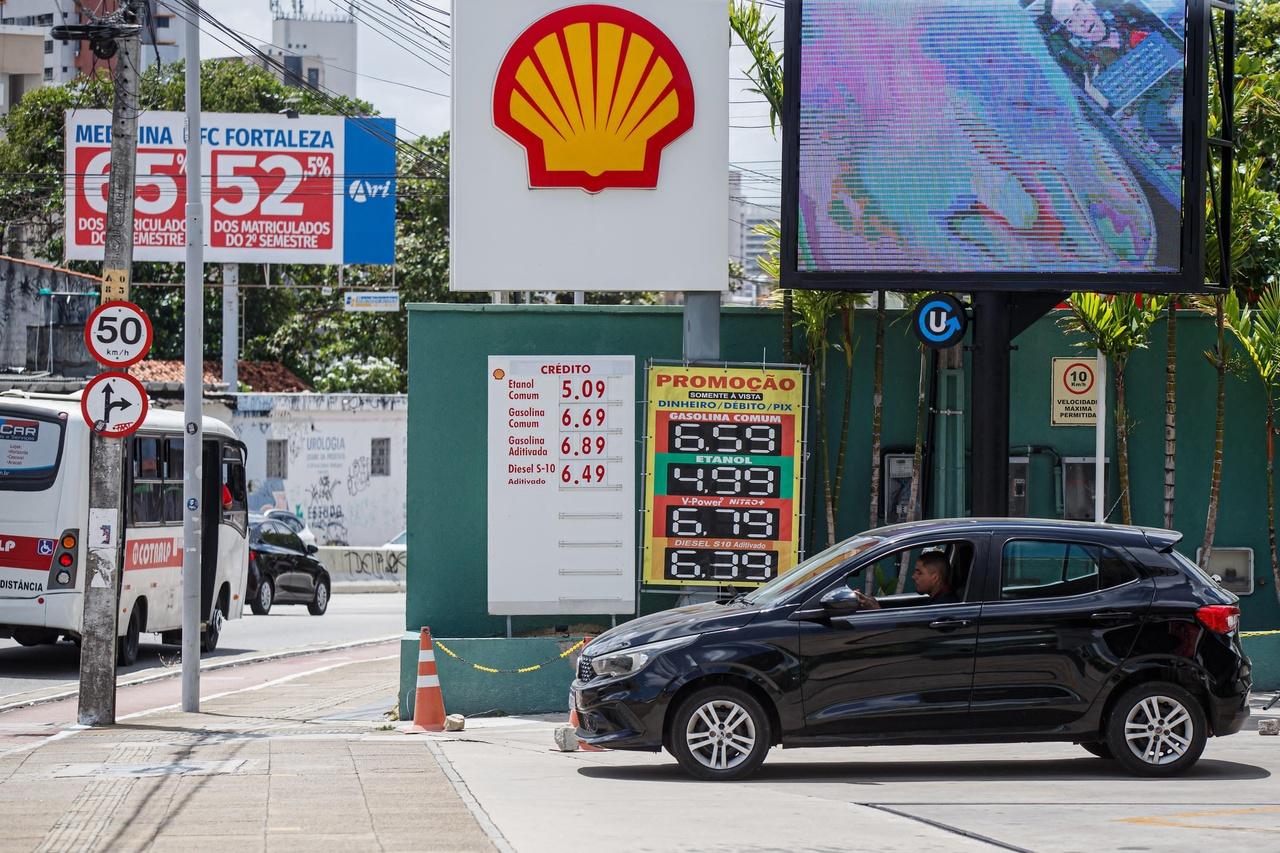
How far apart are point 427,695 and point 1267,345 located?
8196mm

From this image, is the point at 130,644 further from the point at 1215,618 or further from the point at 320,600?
the point at 1215,618

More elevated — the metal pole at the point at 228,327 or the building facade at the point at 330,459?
the metal pole at the point at 228,327

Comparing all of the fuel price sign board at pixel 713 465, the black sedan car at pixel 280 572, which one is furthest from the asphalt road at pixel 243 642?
the fuel price sign board at pixel 713 465

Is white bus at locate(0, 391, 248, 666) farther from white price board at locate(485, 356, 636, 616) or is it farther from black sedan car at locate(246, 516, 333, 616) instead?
black sedan car at locate(246, 516, 333, 616)

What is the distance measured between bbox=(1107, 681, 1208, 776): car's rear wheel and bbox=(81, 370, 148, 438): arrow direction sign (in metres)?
7.94

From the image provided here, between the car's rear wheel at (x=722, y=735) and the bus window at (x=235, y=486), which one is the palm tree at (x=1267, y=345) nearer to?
the car's rear wheel at (x=722, y=735)

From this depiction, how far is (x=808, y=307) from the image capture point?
51.6ft

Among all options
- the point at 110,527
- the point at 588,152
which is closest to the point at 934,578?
the point at 588,152

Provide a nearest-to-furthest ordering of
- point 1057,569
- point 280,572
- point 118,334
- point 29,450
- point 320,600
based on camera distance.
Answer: point 1057,569
point 118,334
point 29,450
point 280,572
point 320,600

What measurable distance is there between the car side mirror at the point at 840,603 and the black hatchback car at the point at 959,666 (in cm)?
1

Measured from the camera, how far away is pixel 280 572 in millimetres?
30469

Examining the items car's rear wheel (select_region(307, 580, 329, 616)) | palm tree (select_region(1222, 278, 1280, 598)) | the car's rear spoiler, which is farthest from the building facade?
the car's rear spoiler

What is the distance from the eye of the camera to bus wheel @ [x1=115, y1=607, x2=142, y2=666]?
20.4 metres

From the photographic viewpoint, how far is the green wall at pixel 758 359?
1605 centimetres
